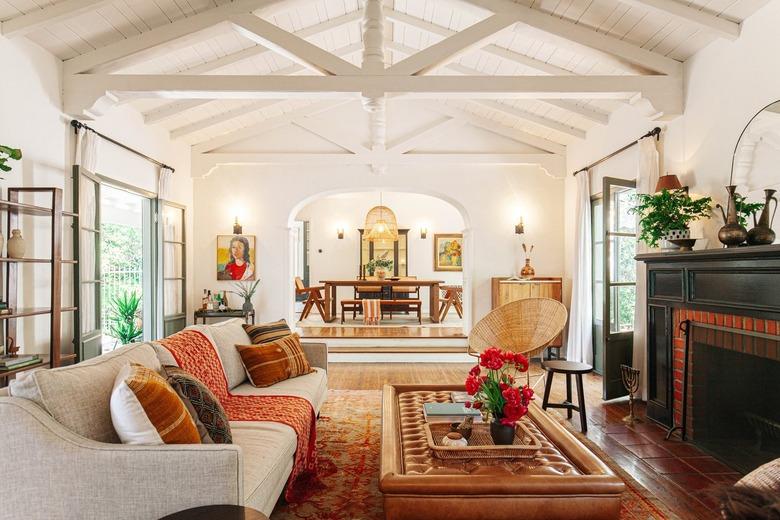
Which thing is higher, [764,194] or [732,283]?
[764,194]

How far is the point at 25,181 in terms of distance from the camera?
12.2 ft

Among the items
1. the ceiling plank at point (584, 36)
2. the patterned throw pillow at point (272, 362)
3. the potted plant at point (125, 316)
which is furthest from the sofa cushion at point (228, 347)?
the ceiling plank at point (584, 36)

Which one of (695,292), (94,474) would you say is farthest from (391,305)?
(94,474)

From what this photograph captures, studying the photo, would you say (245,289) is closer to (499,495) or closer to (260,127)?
(260,127)

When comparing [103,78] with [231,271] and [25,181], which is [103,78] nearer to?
[25,181]

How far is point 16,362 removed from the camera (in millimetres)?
3143

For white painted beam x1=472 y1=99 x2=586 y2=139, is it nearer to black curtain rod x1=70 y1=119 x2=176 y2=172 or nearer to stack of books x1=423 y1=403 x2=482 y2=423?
black curtain rod x1=70 y1=119 x2=176 y2=172

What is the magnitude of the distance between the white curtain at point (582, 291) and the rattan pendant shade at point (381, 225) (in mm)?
3687

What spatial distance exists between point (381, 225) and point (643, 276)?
5208 mm

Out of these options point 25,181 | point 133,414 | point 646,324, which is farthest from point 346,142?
point 133,414

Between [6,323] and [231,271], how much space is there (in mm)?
3673

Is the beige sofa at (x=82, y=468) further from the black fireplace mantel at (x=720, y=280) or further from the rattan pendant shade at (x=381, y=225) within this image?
the rattan pendant shade at (x=381, y=225)

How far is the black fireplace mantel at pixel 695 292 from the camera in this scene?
9.12 ft

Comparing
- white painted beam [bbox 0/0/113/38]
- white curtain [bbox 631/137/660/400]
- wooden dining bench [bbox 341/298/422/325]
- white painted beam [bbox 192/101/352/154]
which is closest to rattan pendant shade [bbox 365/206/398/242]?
wooden dining bench [bbox 341/298/422/325]
